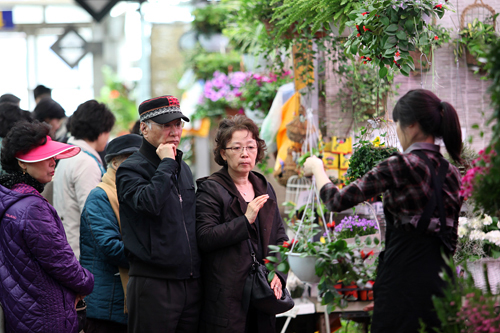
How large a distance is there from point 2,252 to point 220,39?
5949mm

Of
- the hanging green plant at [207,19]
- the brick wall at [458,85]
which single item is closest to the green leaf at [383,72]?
the brick wall at [458,85]

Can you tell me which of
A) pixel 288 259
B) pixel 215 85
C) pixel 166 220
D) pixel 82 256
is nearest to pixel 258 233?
pixel 288 259

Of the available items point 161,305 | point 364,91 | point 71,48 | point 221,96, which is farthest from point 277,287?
point 71,48

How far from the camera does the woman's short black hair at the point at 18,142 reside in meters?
2.75

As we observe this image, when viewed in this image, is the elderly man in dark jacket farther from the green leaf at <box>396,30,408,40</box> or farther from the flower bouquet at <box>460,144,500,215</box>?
the flower bouquet at <box>460,144,500,215</box>

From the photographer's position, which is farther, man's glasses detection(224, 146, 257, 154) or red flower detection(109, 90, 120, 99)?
red flower detection(109, 90, 120, 99)

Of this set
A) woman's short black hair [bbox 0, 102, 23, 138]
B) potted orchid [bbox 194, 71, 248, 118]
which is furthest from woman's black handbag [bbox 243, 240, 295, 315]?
potted orchid [bbox 194, 71, 248, 118]

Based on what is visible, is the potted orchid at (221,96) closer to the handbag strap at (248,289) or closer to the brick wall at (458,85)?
the brick wall at (458,85)

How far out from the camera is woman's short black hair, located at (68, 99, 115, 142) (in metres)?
3.83

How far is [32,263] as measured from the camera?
2617mm

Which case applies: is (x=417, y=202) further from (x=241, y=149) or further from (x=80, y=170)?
(x=80, y=170)

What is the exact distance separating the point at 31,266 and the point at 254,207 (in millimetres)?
1132

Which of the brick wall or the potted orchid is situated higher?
the potted orchid

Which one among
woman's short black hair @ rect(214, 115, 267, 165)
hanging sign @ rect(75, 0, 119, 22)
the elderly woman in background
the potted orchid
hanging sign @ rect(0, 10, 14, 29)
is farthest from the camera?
hanging sign @ rect(0, 10, 14, 29)
